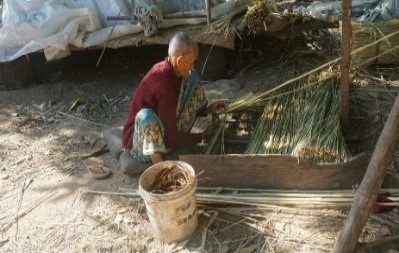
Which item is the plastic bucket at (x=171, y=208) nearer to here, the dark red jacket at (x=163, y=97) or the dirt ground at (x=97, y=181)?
the dirt ground at (x=97, y=181)

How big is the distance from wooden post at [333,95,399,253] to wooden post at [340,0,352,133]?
43.7 inches

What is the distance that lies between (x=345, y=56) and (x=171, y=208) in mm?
1612

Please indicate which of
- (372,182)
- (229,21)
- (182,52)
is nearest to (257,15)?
(229,21)

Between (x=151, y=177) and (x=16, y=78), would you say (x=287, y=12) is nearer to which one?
(x=151, y=177)

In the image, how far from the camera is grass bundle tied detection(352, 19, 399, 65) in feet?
14.2

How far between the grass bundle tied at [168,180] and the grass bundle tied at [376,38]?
2.43 metres

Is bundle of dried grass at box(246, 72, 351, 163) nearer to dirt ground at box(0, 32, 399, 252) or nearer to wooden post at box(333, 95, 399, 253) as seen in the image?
dirt ground at box(0, 32, 399, 252)

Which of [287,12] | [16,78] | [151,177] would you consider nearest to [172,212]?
[151,177]

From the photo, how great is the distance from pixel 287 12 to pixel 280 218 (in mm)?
2342

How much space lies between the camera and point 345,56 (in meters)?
3.26

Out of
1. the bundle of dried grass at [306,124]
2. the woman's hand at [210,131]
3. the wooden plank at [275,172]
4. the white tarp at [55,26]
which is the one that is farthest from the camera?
the white tarp at [55,26]

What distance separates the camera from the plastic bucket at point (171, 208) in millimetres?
2605

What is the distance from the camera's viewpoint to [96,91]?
5.08 meters

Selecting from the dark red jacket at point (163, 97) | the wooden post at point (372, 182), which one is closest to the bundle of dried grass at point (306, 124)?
the dark red jacket at point (163, 97)
